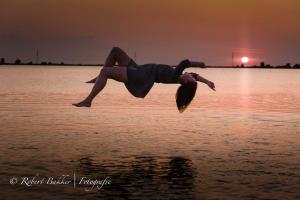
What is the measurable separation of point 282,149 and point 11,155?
10.3 meters

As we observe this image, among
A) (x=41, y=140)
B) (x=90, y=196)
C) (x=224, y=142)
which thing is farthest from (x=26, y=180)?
(x=224, y=142)

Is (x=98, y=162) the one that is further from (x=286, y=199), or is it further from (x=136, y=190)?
(x=286, y=199)

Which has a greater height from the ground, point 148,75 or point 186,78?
point 148,75

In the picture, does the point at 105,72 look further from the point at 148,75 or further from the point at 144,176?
the point at 144,176

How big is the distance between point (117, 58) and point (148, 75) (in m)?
1.08

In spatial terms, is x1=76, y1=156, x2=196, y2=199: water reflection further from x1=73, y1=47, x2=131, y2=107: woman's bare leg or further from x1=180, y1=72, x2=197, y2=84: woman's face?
x1=180, y1=72, x2=197, y2=84: woman's face

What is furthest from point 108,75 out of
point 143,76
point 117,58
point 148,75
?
point 148,75

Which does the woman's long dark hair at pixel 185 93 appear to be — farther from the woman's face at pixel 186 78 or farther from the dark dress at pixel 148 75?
the dark dress at pixel 148 75

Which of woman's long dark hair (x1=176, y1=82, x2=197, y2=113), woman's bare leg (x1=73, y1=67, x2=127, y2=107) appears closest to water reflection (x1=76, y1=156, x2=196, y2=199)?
woman's long dark hair (x1=176, y1=82, x2=197, y2=113)

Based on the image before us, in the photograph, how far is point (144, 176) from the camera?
1761cm

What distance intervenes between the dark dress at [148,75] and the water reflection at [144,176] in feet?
8.29

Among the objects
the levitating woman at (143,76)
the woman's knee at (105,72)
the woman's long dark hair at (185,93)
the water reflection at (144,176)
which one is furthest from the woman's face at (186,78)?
the water reflection at (144,176)

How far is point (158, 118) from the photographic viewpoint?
3575cm

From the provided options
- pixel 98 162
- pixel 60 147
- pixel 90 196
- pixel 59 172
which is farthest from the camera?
pixel 60 147
